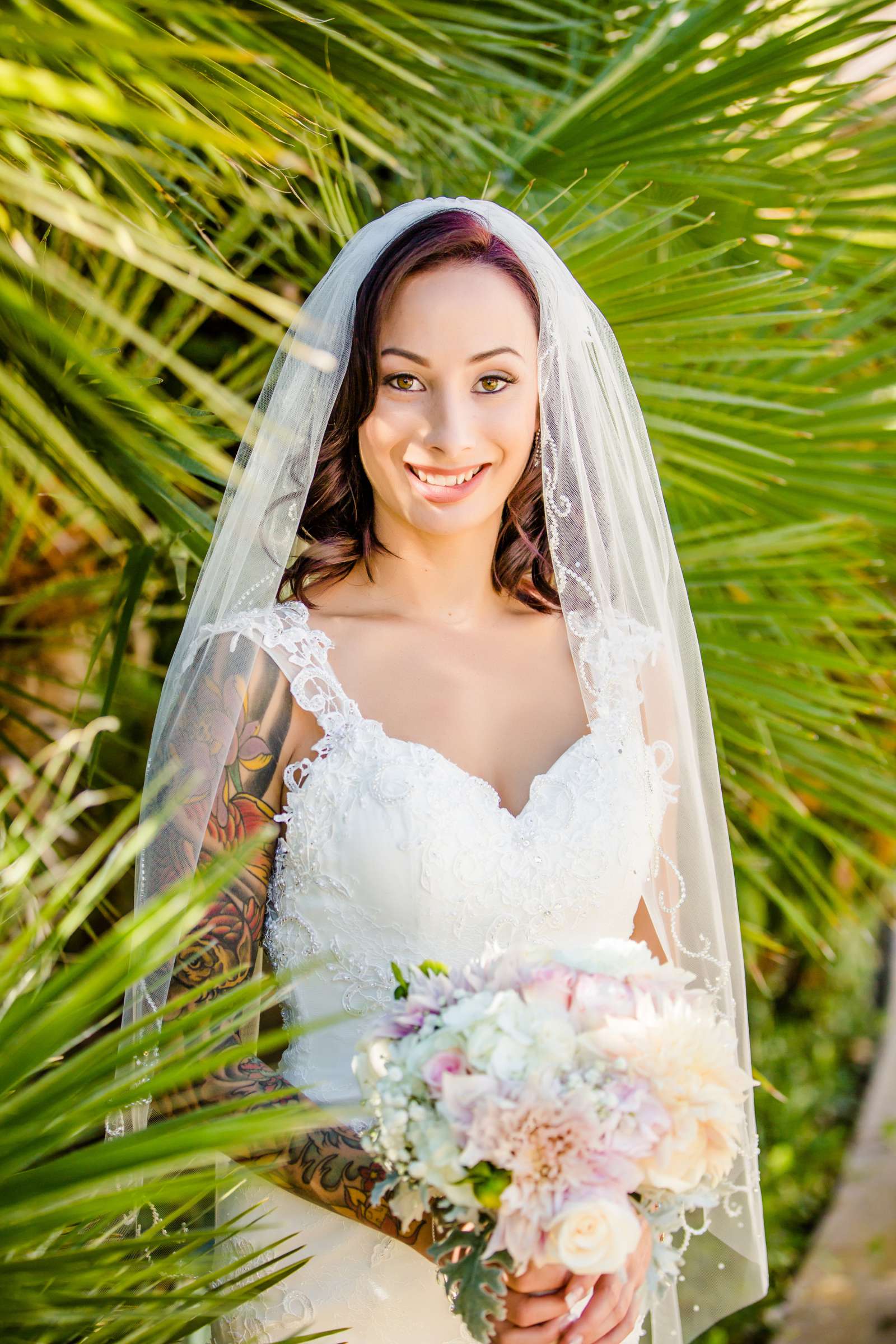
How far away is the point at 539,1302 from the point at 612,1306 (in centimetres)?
14

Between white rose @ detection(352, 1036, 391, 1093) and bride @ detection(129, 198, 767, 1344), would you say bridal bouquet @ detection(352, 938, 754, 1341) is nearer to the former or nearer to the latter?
white rose @ detection(352, 1036, 391, 1093)

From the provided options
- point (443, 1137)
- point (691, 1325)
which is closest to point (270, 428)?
point (443, 1137)

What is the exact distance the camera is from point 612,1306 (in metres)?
1.69

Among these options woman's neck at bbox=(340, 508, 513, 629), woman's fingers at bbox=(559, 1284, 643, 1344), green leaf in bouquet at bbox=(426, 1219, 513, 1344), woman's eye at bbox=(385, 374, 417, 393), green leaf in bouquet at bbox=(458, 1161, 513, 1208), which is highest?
woman's eye at bbox=(385, 374, 417, 393)

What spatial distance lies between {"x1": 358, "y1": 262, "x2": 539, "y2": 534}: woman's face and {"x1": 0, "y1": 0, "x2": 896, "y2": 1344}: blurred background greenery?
28cm

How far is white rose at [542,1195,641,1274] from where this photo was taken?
1.34 metres

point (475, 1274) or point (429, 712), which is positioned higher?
point (429, 712)

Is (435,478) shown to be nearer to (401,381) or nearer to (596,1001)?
(401,381)

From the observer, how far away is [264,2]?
6.46ft

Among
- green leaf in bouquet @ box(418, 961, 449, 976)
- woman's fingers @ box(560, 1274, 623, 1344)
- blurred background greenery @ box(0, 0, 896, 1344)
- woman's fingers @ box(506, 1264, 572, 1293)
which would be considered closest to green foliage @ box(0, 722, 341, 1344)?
green leaf in bouquet @ box(418, 961, 449, 976)

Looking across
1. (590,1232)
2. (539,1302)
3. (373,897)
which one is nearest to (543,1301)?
(539,1302)

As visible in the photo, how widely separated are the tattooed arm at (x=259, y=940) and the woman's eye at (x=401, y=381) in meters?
0.52

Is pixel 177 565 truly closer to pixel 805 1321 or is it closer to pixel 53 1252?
pixel 53 1252

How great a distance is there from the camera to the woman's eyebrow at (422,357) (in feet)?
6.95
